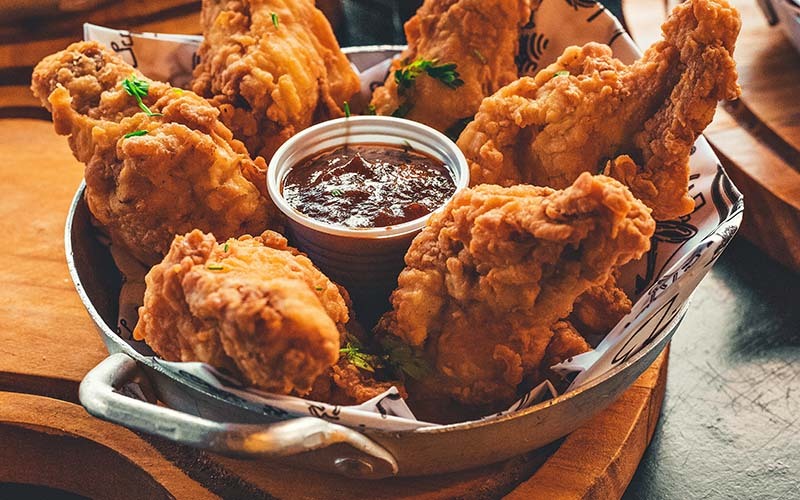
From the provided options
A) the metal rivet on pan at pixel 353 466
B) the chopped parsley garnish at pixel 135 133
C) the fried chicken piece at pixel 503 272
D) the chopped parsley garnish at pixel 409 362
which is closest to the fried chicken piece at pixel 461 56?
the fried chicken piece at pixel 503 272

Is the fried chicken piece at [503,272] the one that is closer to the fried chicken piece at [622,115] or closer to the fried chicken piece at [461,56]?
the fried chicken piece at [622,115]

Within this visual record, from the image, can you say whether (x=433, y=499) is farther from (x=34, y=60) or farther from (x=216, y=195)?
(x=34, y=60)

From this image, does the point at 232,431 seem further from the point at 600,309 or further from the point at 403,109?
the point at 403,109

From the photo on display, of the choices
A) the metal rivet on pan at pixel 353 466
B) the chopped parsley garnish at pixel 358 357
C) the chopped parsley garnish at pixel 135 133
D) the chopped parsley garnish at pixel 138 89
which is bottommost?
the metal rivet on pan at pixel 353 466

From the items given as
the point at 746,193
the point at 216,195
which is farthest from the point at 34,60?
the point at 746,193

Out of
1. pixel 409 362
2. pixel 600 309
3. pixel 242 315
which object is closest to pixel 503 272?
pixel 409 362

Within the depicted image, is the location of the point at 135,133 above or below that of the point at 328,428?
above
